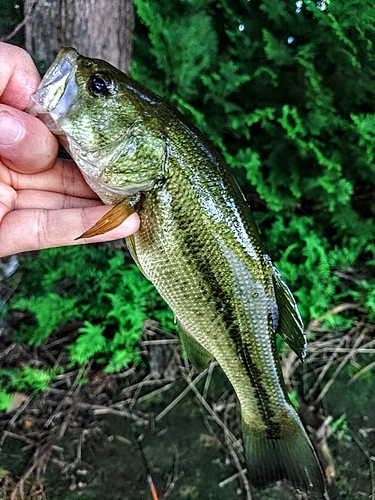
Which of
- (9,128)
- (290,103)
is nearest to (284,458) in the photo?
(9,128)

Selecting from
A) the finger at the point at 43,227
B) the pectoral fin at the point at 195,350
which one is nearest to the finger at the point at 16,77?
the finger at the point at 43,227

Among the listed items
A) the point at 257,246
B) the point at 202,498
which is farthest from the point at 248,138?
the point at 202,498

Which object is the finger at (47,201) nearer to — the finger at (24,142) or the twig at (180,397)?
the finger at (24,142)

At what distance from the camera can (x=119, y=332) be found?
2.75 metres

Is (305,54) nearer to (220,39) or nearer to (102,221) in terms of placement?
(220,39)

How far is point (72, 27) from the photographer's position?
2.30 m

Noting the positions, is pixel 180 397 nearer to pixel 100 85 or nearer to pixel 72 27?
pixel 100 85

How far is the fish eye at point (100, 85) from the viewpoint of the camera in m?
1.56

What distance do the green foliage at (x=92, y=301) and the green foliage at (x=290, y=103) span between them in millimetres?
1019

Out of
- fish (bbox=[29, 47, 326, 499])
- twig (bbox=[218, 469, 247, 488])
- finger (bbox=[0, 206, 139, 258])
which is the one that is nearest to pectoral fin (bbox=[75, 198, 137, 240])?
fish (bbox=[29, 47, 326, 499])

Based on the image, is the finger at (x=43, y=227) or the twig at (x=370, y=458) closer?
the finger at (x=43, y=227)

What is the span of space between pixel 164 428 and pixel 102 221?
1773 mm

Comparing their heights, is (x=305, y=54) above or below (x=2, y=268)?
above

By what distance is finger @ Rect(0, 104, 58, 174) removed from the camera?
1551 millimetres
